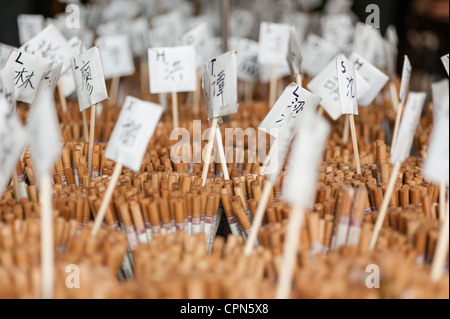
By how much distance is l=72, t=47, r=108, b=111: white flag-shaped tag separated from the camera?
1.47 m

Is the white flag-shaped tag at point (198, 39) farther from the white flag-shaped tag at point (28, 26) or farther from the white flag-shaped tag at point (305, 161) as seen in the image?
the white flag-shaped tag at point (305, 161)

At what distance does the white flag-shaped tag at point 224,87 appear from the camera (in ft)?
4.59

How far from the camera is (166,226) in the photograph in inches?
48.8

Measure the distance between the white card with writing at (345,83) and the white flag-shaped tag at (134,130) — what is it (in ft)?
2.12

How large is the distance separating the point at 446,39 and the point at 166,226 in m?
2.82

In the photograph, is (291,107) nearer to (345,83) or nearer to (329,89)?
(345,83)

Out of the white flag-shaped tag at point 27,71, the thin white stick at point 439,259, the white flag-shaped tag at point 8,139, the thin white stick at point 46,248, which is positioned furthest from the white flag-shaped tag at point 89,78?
the thin white stick at point 439,259

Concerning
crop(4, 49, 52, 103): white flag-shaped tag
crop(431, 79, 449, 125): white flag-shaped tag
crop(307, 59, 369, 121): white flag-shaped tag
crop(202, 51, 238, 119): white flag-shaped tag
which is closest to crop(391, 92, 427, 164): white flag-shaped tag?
crop(431, 79, 449, 125): white flag-shaped tag

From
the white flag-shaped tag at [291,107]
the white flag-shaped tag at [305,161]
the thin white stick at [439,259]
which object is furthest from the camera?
the white flag-shaped tag at [291,107]

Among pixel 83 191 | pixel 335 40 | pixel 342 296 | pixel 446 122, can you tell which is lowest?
pixel 342 296

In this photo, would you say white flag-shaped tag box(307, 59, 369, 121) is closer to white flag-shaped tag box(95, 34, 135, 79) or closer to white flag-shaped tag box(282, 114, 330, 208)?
white flag-shaped tag box(282, 114, 330, 208)

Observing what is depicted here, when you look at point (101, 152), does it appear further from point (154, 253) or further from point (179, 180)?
point (154, 253)
